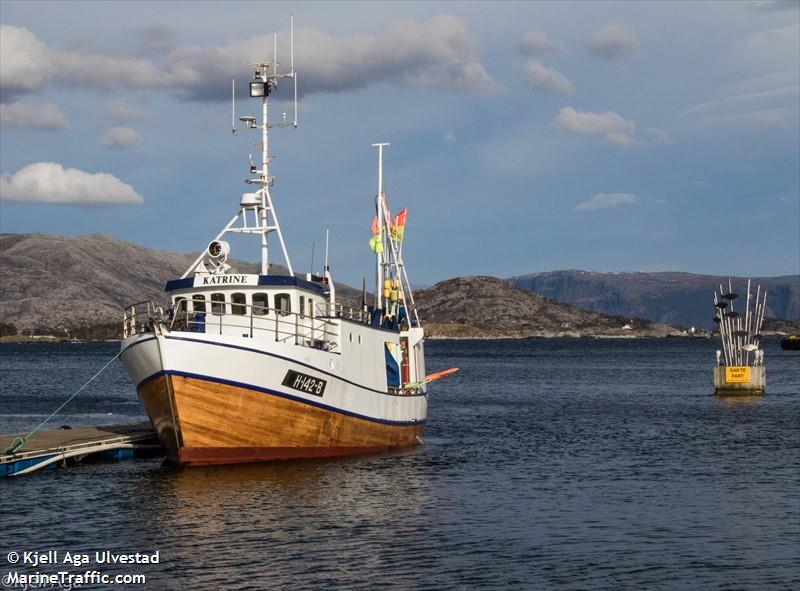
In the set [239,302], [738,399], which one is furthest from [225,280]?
[738,399]

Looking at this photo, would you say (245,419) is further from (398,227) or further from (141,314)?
(398,227)

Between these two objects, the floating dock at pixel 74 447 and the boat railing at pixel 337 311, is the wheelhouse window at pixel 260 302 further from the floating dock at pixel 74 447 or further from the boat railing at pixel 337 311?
the floating dock at pixel 74 447

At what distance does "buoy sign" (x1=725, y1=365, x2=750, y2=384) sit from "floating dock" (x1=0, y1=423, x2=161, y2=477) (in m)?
47.8

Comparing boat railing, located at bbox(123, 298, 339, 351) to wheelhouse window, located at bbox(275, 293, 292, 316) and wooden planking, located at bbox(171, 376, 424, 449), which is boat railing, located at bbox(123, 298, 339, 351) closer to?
wheelhouse window, located at bbox(275, 293, 292, 316)

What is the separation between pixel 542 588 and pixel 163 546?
910 centimetres

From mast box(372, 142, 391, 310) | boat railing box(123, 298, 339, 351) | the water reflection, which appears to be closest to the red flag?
mast box(372, 142, 391, 310)

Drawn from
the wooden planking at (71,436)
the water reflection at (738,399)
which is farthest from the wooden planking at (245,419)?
the water reflection at (738,399)

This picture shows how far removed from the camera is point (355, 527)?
2847cm

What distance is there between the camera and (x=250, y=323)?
3684 cm

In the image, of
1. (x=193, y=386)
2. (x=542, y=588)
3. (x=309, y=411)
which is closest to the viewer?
(x=542, y=588)

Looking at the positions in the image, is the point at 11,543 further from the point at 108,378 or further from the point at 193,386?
the point at 108,378

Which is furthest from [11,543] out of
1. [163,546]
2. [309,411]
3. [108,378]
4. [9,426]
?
[108,378]

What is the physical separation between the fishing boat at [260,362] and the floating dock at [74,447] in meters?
3.74

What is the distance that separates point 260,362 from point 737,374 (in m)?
52.4
